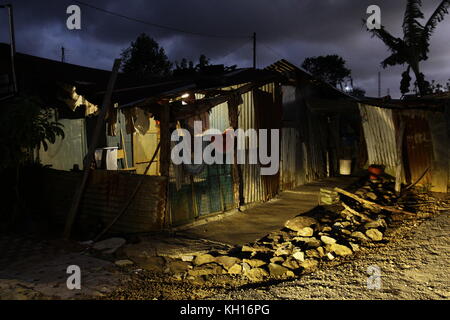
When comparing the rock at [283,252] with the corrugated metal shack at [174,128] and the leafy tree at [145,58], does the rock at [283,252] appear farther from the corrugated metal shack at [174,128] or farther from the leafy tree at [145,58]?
the leafy tree at [145,58]

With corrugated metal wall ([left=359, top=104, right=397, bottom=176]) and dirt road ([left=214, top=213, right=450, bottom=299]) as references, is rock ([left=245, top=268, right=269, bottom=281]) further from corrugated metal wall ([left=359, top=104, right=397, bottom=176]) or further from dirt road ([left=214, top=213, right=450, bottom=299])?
corrugated metal wall ([left=359, top=104, right=397, bottom=176])

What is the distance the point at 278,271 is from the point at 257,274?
34 cm

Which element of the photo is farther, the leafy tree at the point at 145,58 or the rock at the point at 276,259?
the leafy tree at the point at 145,58

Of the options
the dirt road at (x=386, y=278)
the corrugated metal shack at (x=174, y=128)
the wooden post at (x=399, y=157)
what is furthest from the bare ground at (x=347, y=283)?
the wooden post at (x=399, y=157)

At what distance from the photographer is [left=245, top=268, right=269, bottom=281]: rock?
4773 mm

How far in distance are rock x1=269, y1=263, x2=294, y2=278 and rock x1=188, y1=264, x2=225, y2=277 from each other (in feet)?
2.57

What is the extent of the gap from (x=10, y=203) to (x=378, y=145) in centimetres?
1175

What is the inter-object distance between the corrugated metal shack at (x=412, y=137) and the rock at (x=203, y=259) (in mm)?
6498

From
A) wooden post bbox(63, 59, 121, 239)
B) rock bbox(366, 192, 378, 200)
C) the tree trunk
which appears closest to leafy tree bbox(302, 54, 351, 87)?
the tree trunk

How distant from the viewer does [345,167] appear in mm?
13547

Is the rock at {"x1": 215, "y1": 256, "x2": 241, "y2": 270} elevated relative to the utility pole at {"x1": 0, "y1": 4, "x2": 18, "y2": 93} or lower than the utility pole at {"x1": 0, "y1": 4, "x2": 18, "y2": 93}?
lower

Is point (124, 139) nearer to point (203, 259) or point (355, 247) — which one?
point (203, 259)

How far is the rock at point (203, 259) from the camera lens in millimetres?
5380
